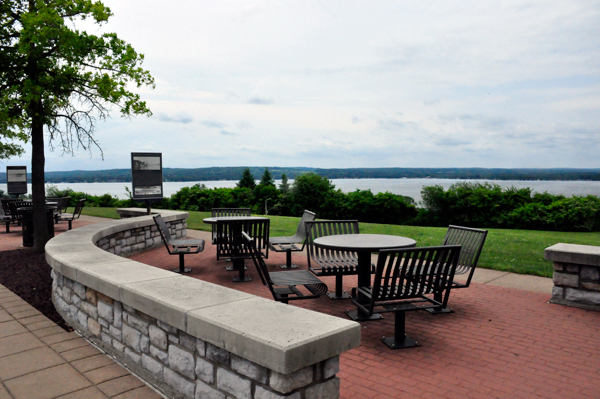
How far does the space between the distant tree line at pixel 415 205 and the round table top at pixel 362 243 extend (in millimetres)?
17074

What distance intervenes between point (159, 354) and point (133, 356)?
501 millimetres

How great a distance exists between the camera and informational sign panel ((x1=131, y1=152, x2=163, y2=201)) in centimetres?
1093

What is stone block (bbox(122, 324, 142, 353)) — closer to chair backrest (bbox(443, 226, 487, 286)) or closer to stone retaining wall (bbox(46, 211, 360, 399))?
stone retaining wall (bbox(46, 211, 360, 399))

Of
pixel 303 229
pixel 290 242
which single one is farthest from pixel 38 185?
pixel 303 229

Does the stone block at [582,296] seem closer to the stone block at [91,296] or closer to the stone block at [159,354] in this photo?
the stone block at [159,354]

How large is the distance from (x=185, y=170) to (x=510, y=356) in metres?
38.1

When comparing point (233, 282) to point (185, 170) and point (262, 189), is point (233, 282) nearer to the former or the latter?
point (262, 189)

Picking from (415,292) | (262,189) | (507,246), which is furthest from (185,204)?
(415,292)

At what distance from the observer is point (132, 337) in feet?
11.5

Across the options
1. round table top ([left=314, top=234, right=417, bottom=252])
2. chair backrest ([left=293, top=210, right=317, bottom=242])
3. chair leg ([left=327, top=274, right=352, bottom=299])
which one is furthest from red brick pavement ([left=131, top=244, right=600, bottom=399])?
chair backrest ([left=293, top=210, right=317, bottom=242])

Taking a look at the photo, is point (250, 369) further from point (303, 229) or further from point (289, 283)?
point (303, 229)

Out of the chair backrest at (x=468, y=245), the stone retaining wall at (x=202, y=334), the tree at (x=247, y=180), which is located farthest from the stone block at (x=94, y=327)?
the tree at (x=247, y=180)

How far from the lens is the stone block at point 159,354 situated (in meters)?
3.09

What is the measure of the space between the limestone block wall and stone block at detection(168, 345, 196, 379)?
4776mm
